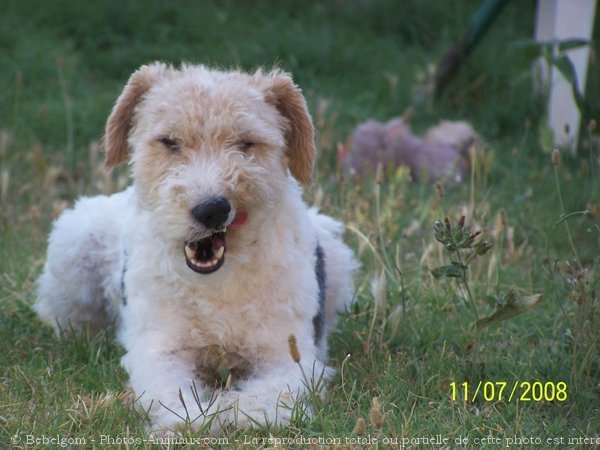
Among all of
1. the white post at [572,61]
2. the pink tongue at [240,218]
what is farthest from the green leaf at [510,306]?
the white post at [572,61]

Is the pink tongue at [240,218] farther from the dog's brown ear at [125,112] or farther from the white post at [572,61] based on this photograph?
the white post at [572,61]

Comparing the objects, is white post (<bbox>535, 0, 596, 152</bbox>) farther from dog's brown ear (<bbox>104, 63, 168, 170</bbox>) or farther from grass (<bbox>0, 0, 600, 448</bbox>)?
dog's brown ear (<bbox>104, 63, 168, 170</bbox>)

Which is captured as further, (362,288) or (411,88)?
(411,88)

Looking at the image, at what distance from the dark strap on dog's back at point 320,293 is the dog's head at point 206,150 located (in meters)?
0.42

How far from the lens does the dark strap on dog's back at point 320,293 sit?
15.0 ft

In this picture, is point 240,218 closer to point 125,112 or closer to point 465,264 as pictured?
point 125,112

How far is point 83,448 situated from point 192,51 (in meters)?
6.37

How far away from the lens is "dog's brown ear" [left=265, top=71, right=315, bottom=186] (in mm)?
4414

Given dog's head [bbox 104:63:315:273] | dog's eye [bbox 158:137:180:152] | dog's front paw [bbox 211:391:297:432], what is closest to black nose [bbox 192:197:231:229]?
dog's head [bbox 104:63:315:273]

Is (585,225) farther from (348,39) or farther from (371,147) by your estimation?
(348,39)

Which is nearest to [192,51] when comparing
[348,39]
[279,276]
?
[348,39]

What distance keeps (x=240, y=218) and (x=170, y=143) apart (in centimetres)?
40

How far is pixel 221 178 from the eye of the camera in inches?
154

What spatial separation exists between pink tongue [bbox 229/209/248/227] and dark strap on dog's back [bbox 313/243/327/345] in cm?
59
